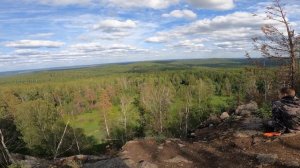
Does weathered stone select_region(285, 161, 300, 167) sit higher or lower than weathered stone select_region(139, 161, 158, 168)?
higher

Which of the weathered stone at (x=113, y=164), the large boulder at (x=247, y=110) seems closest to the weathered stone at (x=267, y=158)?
the weathered stone at (x=113, y=164)

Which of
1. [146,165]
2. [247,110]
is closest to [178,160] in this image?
[146,165]

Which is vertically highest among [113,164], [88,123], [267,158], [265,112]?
[265,112]

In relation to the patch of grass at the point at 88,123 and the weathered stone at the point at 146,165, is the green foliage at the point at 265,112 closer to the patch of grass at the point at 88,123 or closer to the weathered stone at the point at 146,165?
the weathered stone at the point at 146,165

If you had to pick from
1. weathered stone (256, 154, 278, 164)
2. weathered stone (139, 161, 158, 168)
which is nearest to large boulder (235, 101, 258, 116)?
weathered stone (256, 154, 278, 164)

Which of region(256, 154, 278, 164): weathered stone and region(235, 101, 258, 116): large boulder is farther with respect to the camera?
region(235, 101, 258, 116): large boulder

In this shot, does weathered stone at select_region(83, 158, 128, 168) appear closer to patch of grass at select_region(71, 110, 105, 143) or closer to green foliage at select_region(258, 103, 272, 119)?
green foliage at select_region(258, 103, 272, 119)

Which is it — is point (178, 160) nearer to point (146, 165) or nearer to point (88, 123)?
point (146, 165)

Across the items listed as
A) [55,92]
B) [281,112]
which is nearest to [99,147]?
[281,112]

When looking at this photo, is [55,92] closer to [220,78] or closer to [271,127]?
[220,78]

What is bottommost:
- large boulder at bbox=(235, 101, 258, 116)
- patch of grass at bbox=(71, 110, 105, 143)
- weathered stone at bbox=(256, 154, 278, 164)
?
patch of grass at bbox=(71, 110, 105, 143)
